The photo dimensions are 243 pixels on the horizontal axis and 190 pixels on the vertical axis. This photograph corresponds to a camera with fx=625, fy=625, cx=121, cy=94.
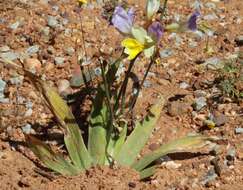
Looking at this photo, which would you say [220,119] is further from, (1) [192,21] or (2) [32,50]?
(2) [32,50]

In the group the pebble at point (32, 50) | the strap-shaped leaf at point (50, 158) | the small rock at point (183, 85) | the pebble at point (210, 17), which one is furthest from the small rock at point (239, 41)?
the strap-shaped leaf at point (50, 158)

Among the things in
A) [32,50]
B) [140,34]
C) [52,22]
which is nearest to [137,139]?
[140,34]

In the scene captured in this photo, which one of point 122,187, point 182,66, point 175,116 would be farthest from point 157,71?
point 122,187

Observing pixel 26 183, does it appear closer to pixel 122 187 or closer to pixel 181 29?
pixel 122 187

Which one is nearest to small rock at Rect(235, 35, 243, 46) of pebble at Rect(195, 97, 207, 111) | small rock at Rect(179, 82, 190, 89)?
small rock at Rect(179, 82, 190, 89)

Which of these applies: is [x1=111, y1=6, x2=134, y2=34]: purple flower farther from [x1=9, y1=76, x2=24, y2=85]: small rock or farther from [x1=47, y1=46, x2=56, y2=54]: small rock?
[x1=47, y1=46, x2=56, y2=54]: small rock
